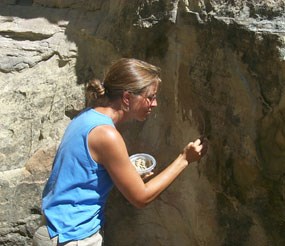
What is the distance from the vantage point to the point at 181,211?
105 inches

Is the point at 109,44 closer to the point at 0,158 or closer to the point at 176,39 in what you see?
the point at 176,39

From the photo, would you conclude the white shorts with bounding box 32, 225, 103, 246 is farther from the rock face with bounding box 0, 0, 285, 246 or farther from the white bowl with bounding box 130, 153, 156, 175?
the rock face with bounding box 0, 0, 285, 246

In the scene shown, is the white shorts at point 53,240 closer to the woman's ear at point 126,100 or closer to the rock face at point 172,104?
the woman's ear at point 126,100

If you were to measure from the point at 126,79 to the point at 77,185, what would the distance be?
38 cm

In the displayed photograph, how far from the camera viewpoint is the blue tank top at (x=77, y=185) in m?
1.86

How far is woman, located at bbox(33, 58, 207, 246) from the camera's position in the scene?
1.84m

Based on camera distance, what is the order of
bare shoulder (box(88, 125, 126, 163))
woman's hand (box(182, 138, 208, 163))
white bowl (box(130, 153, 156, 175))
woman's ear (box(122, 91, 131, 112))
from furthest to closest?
white bowl (box(130, 153, 156, 175)), woman's hand (box(182, 138, 208, 163)), woman's ear (box(122, 91, 131, 112)), bare shoulder (box(88, 125, 126, 163))

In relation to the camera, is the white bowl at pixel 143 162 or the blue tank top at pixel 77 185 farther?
the white bowl at pixel 143 162

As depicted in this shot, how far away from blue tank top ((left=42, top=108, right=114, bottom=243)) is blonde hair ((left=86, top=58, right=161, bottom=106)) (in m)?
0.09

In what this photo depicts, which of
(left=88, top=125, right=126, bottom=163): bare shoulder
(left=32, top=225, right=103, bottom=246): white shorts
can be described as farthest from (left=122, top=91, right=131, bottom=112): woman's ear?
(left=32, top=225, right=103, bottom=246): white shorts

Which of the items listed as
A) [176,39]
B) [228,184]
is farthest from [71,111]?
[228,184]

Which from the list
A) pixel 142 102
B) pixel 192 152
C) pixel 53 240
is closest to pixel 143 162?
pixel 192 152

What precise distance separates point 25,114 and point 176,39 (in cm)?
96

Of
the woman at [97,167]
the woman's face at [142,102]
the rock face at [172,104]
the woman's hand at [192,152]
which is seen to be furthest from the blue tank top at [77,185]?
the rock face at [172,104]
